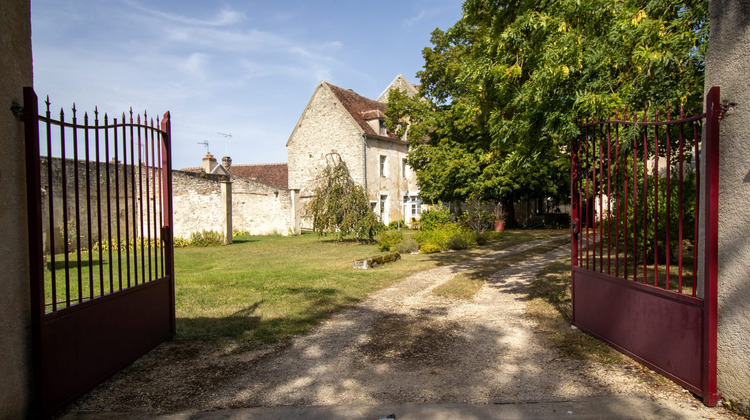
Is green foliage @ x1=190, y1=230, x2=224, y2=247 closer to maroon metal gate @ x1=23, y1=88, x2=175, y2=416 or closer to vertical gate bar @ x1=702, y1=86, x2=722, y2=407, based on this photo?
maroon metal gate @ x1=23, y1=88, x2=175, y2=416

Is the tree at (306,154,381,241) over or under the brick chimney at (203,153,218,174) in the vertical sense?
under

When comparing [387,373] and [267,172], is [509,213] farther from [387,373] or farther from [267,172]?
[387,373]

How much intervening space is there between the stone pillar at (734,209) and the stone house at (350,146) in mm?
24002

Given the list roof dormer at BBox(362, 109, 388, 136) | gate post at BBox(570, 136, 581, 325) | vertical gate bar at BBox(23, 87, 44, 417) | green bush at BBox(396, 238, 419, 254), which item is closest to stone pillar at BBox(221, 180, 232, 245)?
green bush at BBox(396, 238, 419, 254)

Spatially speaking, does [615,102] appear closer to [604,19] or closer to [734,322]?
[604,19]

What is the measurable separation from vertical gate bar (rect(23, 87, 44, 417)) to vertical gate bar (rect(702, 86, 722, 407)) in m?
4.80

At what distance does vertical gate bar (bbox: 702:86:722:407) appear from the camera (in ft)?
11.3

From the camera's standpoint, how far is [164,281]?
545 cm

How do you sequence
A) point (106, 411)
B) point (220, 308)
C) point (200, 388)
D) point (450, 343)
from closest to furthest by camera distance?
1. point (106, 411)
2. point (200, 388)
3. point (450, 343)
4. point (220, 308)

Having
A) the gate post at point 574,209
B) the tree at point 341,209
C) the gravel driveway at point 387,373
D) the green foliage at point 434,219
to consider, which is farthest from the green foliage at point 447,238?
the gate post at point 574,209

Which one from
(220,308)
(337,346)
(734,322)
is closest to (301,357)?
(337,346)

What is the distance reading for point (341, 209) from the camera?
63.3 ft

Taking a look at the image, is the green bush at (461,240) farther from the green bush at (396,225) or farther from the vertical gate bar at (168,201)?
the green bush at (396,225)

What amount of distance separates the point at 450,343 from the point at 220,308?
12.2 feet
